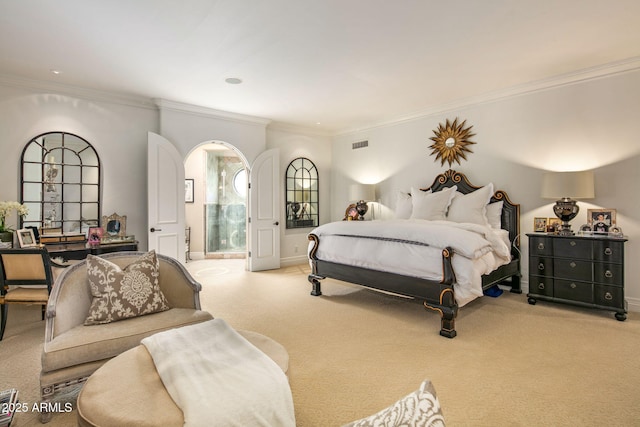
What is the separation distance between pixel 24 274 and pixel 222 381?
256 cm

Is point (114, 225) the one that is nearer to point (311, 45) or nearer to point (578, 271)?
point (311, 45)

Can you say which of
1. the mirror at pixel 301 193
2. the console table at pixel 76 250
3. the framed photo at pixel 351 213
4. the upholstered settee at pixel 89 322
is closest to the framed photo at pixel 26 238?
the console table at pixel 76 250

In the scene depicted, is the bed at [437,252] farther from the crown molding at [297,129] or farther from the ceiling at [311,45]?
the crown molding at [297,129]

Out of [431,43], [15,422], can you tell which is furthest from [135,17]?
[15,422]

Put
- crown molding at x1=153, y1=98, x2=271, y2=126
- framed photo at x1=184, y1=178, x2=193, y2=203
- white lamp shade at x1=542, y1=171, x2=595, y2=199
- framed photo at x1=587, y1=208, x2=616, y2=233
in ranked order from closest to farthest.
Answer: white lamp shade at x1=542, y1=171, x2=595, y2=199 → framed photo at x1=587, y1=208, x2=616, y2=233 → crown molding at x1=153, y1=98, x2=271, y2=126 → framed photo at x1=184, y1=178, x2=193, y2=203

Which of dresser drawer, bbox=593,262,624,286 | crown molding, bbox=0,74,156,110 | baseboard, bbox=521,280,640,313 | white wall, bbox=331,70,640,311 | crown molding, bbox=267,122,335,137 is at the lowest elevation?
baseboard, bbox=521,280,640,313

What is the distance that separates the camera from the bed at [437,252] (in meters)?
3.12

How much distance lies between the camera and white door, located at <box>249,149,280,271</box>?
600cm

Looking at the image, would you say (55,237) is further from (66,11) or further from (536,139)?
(536,139)

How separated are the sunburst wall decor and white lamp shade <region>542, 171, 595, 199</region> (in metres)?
1.44

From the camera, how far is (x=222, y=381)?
147 cm

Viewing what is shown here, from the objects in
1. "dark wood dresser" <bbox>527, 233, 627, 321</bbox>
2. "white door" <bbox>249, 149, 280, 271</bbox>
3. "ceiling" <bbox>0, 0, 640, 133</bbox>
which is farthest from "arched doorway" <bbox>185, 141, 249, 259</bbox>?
"dark wood dresser" <bbox>527, 233, 627, 321</bbox>

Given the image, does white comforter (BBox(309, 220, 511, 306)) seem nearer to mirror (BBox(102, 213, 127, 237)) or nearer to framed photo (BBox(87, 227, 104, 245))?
framed photo (BBox(87, 227, 104, 245))

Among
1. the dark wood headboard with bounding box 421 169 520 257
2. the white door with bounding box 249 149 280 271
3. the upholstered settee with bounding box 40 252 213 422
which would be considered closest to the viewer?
the upholstered settee with bounding box 40 252 213 422
